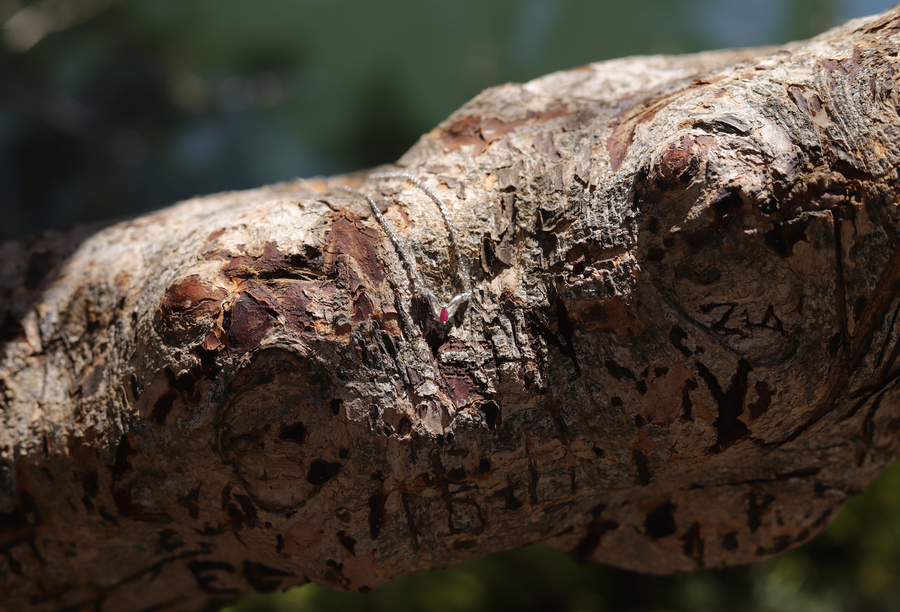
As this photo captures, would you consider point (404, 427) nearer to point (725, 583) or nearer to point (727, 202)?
point (727, 202)

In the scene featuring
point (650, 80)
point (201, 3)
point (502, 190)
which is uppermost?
point (201, 3)

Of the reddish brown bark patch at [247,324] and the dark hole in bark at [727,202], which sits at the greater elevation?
the dark hole in bark at [727,202]

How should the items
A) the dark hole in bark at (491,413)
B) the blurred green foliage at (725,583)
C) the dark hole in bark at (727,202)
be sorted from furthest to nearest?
the blurred green foliage at (725,583) < the dark hole in bark at (491,413) < the dark hole in bark at (727,202)

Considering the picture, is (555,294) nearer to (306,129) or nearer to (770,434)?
(770,434)

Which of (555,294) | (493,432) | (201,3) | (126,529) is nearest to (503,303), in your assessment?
(555,294)

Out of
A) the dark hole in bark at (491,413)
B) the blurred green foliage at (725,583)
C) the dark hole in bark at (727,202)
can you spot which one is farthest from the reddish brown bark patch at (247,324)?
the blurred green foliage at (725,583)

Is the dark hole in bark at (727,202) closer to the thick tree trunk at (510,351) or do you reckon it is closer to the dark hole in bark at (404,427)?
the thick tree trunk at (510,351)
